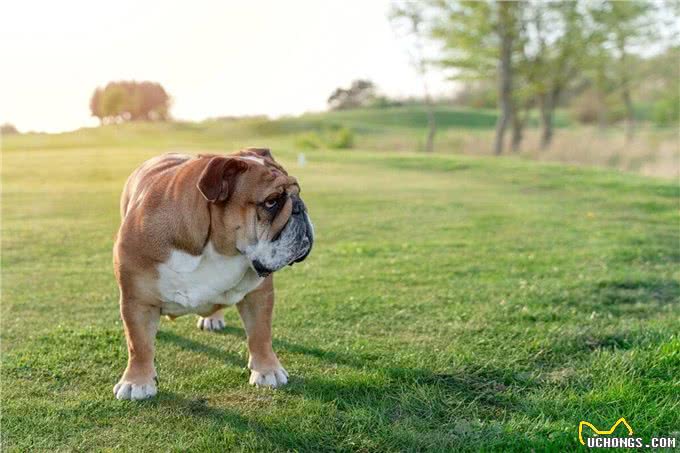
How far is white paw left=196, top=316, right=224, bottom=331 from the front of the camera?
16.5 ft

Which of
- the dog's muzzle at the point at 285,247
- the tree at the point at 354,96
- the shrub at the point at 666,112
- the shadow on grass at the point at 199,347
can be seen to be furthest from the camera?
the tree at the point at 354,96

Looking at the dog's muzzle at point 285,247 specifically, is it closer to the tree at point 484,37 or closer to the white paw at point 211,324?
the white paw at point 211,324

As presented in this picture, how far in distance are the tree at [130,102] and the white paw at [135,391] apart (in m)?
31.2

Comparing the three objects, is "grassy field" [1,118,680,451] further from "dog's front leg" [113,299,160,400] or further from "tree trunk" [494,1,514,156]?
"tree trunk" [494,1,514,156]

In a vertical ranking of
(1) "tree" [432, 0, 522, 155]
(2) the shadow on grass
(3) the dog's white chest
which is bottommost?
(2) the shadow on grass

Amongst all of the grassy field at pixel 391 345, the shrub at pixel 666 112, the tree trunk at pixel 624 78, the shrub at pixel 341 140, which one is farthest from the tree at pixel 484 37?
the grassy field at pixel 391 345

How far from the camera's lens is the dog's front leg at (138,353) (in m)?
3.73

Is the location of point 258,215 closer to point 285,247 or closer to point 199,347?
point 285,247

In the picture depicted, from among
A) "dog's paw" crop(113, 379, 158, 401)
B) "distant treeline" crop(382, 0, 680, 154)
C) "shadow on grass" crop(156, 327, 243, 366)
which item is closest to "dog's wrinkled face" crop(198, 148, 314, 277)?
"dog's paw" crop(113, 379, 158, 401)

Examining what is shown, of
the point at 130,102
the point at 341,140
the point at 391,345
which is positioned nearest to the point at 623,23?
the point at 341,140

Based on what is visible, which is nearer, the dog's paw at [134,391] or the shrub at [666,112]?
the dog's paw at [134,391]

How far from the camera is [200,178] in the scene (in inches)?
136

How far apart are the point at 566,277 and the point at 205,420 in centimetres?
418

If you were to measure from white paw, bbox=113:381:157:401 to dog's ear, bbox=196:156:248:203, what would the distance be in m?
1.17
